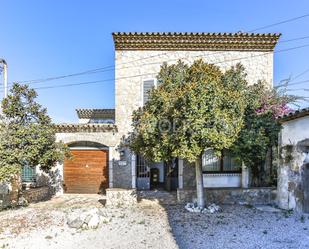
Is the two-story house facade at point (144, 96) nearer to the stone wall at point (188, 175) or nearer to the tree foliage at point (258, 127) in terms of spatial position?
the stone wall at point (188, 175)

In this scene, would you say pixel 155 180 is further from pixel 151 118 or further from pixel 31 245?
pixel 31 245

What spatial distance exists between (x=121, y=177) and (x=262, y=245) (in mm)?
8560

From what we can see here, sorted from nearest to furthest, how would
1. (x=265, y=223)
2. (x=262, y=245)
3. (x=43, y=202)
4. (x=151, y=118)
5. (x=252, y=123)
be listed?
(x=262, y=245) → (x=265, y=223) → (x=151, y=118) → (x=252, y=123) → (x=43, y=202)

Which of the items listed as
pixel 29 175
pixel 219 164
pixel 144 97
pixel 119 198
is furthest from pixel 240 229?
pixel 29 175

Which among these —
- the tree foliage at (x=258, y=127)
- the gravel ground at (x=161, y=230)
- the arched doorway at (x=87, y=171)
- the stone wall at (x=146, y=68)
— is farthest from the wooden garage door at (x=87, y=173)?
the tree foliage at (x=258, y=127)

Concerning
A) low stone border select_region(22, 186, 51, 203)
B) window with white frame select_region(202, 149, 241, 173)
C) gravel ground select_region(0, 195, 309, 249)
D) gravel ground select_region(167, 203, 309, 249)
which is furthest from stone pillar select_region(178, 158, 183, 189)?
low stone border select_region(22, 186, 51, 203)

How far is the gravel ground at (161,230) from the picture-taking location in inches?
264

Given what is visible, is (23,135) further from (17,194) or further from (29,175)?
(29,175)

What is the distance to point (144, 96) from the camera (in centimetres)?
1384

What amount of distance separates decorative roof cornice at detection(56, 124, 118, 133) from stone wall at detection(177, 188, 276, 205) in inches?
201

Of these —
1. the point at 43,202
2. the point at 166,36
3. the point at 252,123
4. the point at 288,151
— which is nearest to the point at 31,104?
the point at 43,202

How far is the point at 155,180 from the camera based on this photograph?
50.3ft

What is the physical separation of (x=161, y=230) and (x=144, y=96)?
781cm

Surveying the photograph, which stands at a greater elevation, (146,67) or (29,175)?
(146,67)
